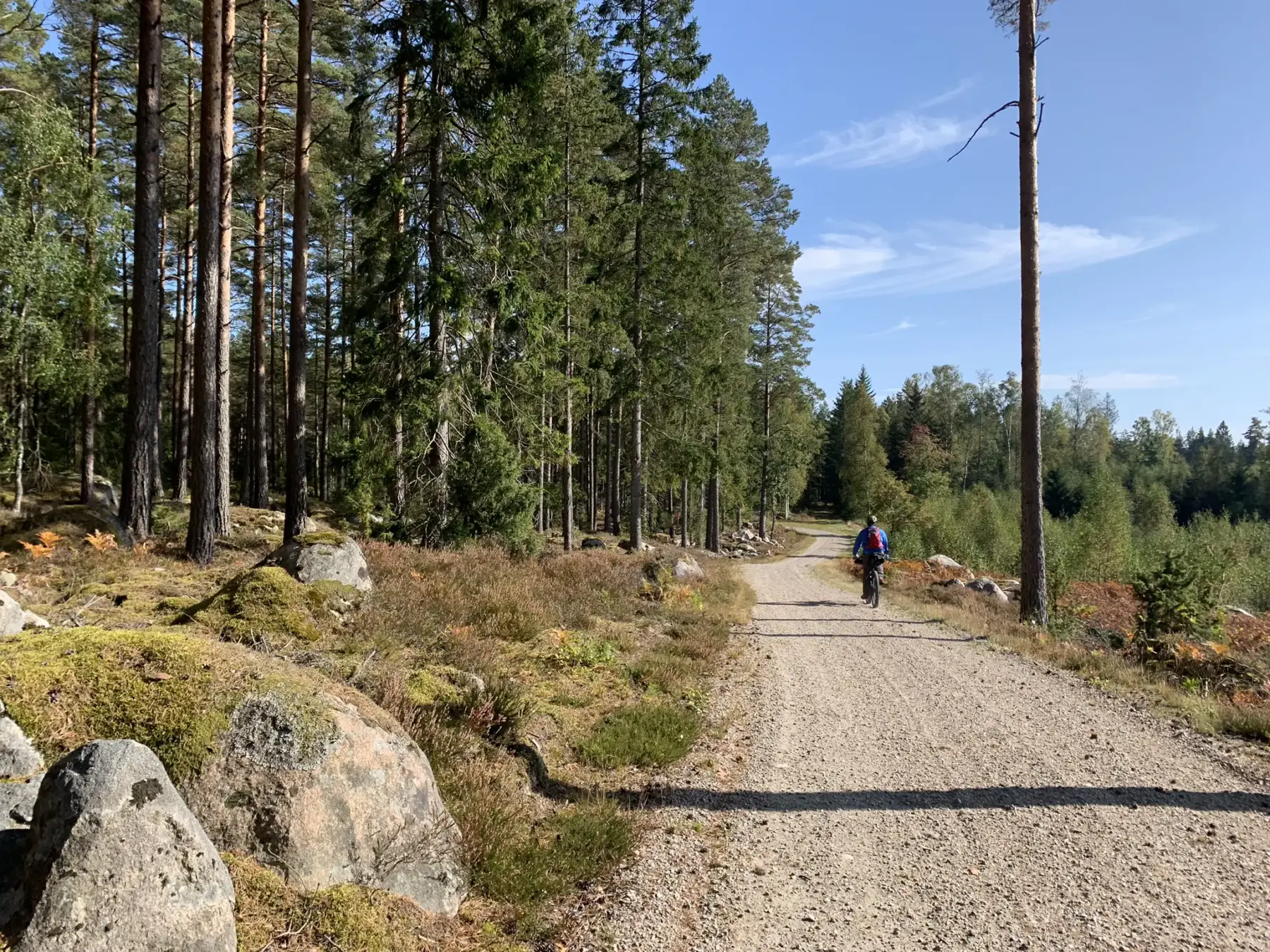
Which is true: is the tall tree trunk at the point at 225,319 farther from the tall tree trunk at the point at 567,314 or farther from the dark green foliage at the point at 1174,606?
the dark green foliage at the point at 1174,606

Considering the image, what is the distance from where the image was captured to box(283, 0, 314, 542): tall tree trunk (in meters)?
12.8

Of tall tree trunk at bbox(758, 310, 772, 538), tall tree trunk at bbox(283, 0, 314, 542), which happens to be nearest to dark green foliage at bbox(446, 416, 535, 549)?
tall tree trunk at bbox(283, 0, 314, 542)

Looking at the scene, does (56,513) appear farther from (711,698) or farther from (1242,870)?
(1242,870)

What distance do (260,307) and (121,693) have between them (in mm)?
18073

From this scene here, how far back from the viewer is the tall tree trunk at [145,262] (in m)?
11.0

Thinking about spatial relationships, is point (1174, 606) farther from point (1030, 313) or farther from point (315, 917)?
point (315, 917)

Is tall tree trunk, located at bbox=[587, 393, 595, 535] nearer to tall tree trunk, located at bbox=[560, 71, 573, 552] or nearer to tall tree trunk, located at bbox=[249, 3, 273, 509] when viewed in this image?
tall tree trunk, located at bbox=[560, 71, 573, 552]

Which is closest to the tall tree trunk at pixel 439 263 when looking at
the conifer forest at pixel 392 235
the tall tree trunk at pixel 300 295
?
the conifer forest at pixel 392 235

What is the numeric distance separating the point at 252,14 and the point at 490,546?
15.4 meters

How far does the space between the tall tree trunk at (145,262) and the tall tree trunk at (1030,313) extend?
47.9 ft

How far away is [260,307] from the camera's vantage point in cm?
1845

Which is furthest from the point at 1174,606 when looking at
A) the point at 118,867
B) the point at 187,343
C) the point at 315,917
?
the point at 187,343

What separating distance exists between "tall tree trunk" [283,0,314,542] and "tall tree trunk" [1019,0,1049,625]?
1309 cm

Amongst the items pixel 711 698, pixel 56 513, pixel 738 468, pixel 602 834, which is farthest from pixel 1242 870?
pixel 738 468
